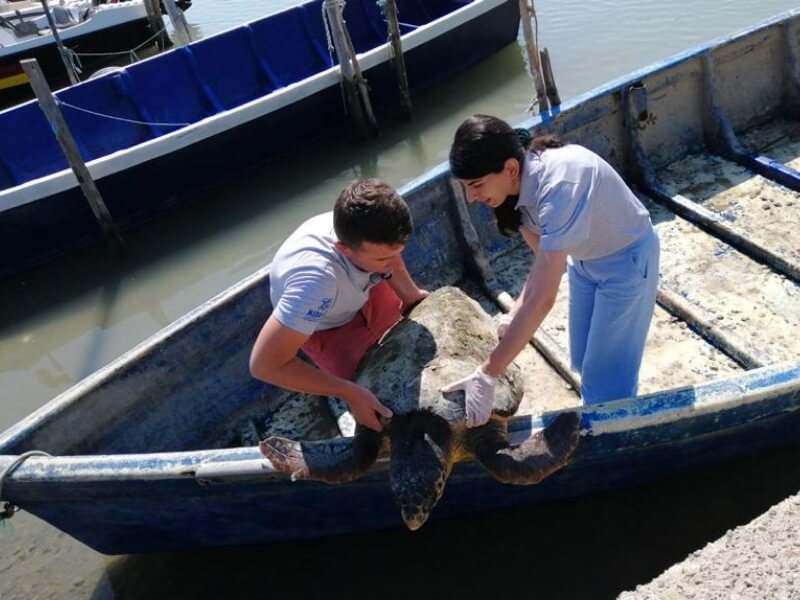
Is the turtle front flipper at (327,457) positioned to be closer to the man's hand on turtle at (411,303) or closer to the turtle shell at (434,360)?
the turtle shell at (434,360)

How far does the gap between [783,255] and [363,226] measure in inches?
124

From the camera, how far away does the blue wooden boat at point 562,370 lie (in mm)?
2930

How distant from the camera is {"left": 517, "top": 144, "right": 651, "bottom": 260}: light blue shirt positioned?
7.95ft

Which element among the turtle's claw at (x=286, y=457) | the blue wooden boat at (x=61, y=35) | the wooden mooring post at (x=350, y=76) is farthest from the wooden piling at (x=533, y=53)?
the blue wooden boat at (x=61, y=35)

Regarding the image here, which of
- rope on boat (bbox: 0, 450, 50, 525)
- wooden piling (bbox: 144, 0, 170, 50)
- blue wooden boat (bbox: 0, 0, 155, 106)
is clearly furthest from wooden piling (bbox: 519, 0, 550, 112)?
wooden piling (bbox: 144, 0, 170, 50)

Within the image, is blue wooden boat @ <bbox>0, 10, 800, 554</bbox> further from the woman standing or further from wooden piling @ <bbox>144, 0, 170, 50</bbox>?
wooden piling @ <bbox>144, 0, 170, 50</bbox>

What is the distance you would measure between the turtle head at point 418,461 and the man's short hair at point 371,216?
2.51ft

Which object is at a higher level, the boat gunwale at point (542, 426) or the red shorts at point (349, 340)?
the red shorts at point (349, 340)

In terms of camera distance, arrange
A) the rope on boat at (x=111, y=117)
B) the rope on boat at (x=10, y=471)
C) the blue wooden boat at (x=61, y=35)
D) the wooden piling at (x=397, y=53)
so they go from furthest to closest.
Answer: the blue wooden boat at (x=61, y=35) → the wooden piling at (x=397, y=53) → the rope on boat at (x=111, y=117) → the rope on boat at (x=10, y=471)

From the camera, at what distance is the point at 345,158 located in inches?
337

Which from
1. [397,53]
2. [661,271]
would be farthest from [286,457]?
[397,53]

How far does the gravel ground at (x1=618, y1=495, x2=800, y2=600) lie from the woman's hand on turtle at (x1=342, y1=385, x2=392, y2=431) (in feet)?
3.63

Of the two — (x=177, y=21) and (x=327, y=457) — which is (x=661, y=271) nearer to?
(x=327, y=457)

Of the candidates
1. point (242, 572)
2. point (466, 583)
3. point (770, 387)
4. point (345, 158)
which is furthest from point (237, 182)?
point (770, 387)
